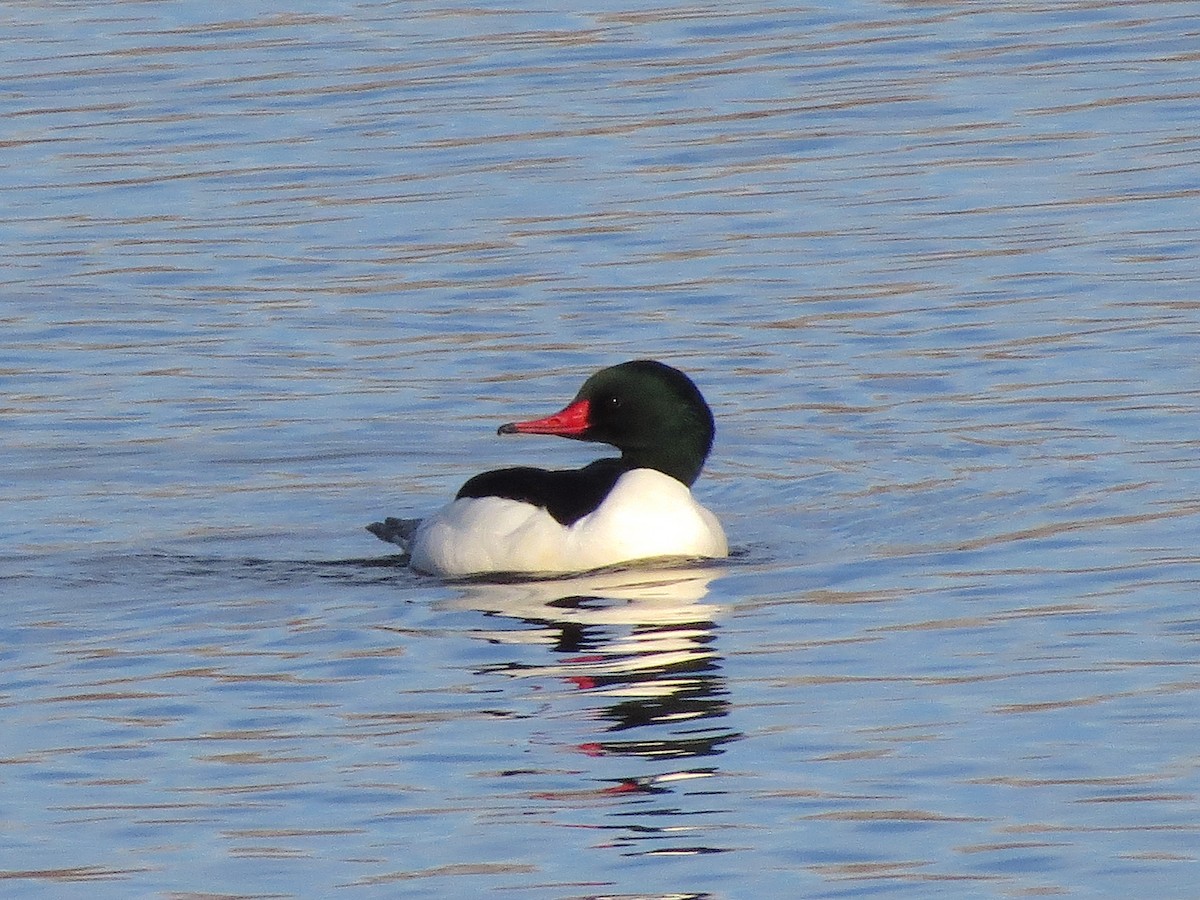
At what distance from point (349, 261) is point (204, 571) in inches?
233

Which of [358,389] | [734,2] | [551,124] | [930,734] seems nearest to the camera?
[930,734]

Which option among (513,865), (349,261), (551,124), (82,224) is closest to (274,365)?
(349,261)

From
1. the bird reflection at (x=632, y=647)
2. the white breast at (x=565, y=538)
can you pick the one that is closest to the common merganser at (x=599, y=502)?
the white breast at (x=565, y=538)

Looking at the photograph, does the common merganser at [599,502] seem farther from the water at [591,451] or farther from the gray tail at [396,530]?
the water at [591,451]

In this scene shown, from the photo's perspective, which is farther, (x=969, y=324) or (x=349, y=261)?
(x=349, y=261)

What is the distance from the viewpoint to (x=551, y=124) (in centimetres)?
2077

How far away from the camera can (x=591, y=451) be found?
47.8 ft

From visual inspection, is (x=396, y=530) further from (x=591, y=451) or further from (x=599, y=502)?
(x=591, y=451)

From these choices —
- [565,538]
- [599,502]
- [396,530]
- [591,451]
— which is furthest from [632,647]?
[591,451]

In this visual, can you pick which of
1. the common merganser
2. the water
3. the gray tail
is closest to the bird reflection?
the water

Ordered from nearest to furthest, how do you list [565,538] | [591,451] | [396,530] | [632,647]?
[632,647] → [565,538] → [396,530] → [591,451]

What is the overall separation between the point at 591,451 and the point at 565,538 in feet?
9.23

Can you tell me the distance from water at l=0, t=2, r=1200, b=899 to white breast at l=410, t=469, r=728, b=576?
163 millimetres

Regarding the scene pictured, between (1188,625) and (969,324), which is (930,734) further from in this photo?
(969,324)
